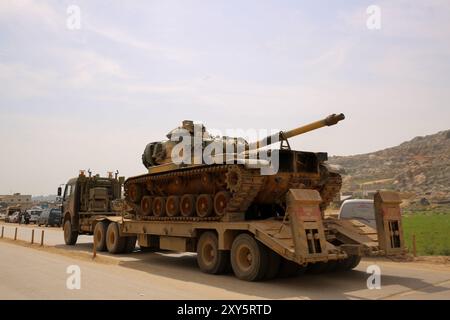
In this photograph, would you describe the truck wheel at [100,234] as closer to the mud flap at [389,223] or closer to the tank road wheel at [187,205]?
the tank road wheel at [187,205]

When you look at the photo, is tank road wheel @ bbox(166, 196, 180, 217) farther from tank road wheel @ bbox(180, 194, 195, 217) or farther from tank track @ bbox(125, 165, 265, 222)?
tank track @ bbox(125, 165, 265, 222)

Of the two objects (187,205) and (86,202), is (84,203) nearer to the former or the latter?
(86,202)

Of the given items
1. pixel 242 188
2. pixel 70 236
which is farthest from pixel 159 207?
pixel 70 236

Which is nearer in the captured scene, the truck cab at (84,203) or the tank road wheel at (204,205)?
the tank road wheel at (204,205)

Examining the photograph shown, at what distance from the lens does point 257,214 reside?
12.1m

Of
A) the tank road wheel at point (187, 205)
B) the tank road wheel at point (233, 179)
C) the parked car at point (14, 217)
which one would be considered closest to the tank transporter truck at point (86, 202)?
the tank road wheel at point (187, 205)

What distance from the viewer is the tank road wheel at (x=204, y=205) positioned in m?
11.8

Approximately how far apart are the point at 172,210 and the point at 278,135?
4027 mm

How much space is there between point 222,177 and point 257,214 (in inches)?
64.7

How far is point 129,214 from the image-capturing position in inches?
631

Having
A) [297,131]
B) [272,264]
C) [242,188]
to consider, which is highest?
[297,131]

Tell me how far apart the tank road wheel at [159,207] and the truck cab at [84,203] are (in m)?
5.29

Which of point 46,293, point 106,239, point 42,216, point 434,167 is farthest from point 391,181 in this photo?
point 46,293
